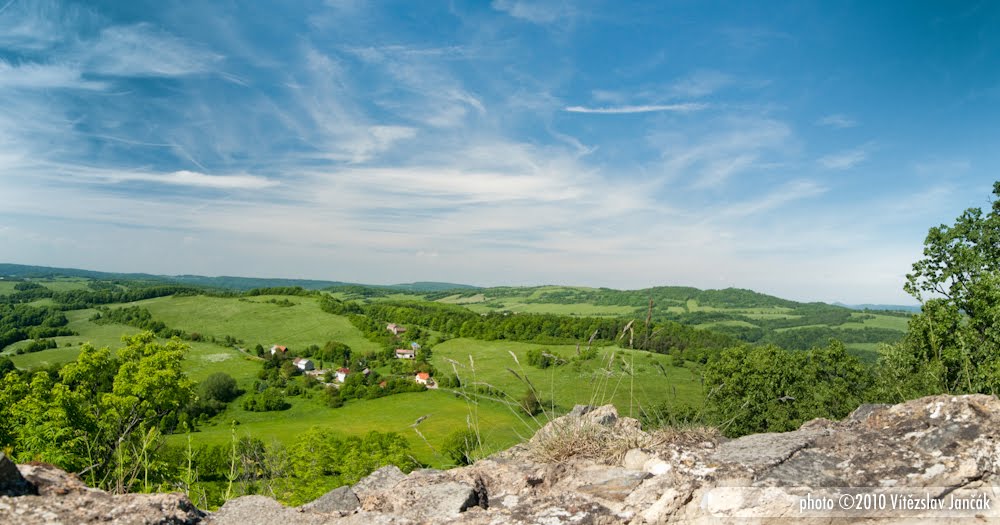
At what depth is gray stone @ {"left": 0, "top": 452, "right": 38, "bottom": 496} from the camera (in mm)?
2922

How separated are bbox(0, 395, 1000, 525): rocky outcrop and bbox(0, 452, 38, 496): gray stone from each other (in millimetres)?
13

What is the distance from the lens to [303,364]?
375 feet

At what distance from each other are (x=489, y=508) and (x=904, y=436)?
11.9 feet

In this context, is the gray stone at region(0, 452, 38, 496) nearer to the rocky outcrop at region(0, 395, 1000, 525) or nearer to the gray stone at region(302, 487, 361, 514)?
the rocky outcrop at region(0, 395, 1000, 525)

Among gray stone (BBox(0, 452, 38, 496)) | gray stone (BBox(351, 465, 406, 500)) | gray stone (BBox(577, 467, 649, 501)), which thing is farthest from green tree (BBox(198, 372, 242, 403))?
gray stone (BBox(577, 467, 649, 501))

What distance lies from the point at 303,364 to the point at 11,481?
403ft

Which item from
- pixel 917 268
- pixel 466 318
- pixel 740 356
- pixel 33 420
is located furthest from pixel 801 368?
pixel 466 318

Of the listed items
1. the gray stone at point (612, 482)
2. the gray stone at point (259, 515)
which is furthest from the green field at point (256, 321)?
the gray stone at point (612, 482)

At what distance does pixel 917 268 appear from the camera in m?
16.8

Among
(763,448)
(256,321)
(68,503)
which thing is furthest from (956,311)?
(256,321)

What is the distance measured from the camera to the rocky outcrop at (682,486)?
10.5 feet

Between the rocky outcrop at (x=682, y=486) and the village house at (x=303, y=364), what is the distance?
121 metres

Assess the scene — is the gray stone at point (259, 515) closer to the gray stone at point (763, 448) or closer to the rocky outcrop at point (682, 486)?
the rocky outcrop at point (682, 486)

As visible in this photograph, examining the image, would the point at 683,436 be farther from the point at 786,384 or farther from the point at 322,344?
the point at 322,344
